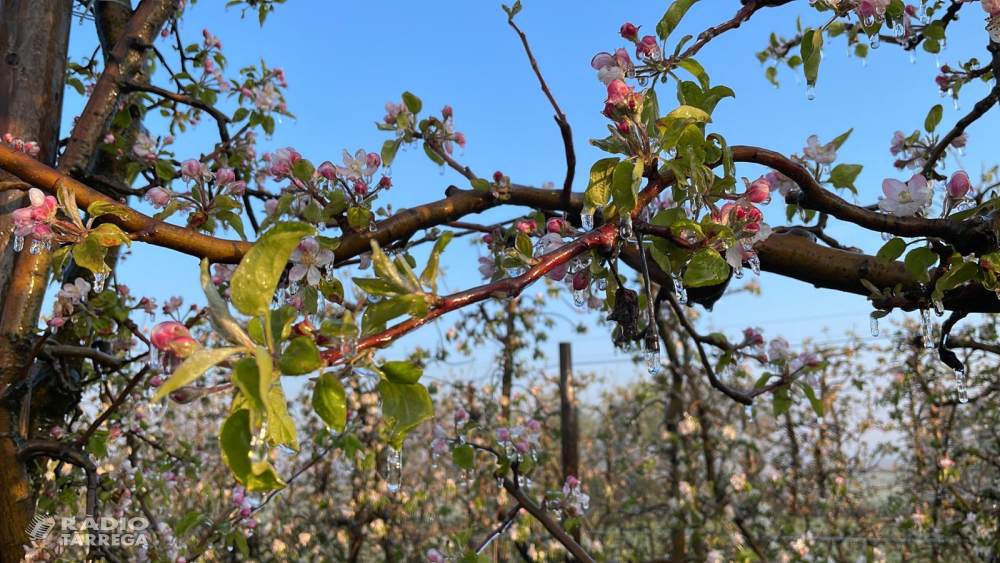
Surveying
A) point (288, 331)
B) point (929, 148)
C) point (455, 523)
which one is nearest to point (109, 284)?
point (288, 331)

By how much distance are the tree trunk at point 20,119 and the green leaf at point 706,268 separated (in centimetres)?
161

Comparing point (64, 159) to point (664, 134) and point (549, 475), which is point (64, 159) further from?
point (549, 475)

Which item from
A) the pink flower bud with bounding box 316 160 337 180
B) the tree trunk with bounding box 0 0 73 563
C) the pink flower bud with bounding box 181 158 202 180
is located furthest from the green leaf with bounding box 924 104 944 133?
the tree trunk with bounding box 0 0 73 563

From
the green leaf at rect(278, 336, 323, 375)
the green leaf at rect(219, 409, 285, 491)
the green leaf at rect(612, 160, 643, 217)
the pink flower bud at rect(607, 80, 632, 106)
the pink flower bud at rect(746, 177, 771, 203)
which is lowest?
the green leaf at rect(219, 409, 285, 491)

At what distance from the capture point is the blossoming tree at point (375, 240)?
0.48m

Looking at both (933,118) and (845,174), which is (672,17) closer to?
(845,174)

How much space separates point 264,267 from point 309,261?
0.45 metres

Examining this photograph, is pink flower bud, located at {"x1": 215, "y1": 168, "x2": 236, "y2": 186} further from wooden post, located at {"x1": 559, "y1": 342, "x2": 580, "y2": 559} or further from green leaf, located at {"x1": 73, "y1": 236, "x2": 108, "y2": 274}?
wooden post, located at {"x1": 559, "y1": 342, "x2": 580, "y2": 559}

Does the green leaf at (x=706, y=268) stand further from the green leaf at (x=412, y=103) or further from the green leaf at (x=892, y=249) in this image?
the green leaf at (x=412, y=103)

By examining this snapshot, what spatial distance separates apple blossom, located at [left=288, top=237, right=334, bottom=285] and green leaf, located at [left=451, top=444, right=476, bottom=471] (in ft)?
2.65

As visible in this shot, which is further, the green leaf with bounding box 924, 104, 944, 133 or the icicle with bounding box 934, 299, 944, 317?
the green leaf with bounding box 924, 104, 944, 133

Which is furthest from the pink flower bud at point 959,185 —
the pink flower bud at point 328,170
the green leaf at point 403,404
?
the pink flower bud at point 328,170

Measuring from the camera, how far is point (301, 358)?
0.43 meters

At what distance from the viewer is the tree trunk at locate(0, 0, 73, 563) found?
4.88 feet
